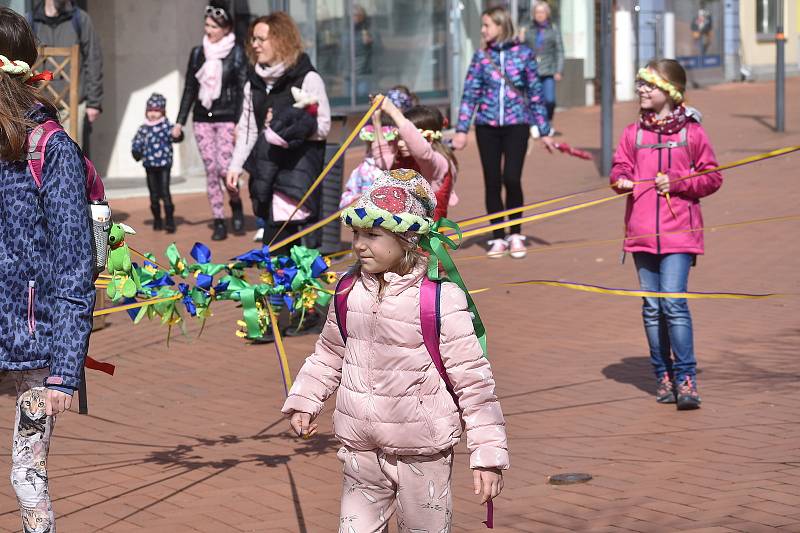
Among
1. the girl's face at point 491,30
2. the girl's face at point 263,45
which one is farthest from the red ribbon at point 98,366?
the girl's face at point 491,30

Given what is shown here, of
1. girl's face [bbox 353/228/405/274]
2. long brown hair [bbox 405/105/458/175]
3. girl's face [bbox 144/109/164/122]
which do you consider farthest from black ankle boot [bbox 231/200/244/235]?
girl's face [bbox 353/228/405/274]

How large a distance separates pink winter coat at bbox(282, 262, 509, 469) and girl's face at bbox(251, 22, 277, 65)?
184 inches

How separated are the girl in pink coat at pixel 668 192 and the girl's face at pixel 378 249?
3.12m

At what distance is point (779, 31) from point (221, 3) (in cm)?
986

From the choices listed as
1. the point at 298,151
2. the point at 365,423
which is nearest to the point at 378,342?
the point at 365,423

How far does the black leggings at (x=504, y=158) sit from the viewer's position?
11.6m

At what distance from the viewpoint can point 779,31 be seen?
19.4 m

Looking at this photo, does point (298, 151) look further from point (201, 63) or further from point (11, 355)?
point (11, 355)

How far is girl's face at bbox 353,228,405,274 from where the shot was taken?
13.8ft

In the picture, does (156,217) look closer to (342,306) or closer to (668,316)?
(668,316)

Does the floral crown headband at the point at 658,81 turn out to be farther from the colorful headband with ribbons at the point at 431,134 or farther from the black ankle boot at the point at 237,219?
the black ankle boot at the point at 237,219

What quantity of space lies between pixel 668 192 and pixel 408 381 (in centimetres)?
332

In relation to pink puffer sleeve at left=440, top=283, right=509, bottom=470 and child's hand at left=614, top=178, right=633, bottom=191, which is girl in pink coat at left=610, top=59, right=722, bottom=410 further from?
pink puffer sleeve at left=440, top=283, right=509, bottom=470

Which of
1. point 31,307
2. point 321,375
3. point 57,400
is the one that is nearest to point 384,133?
point 321,375
